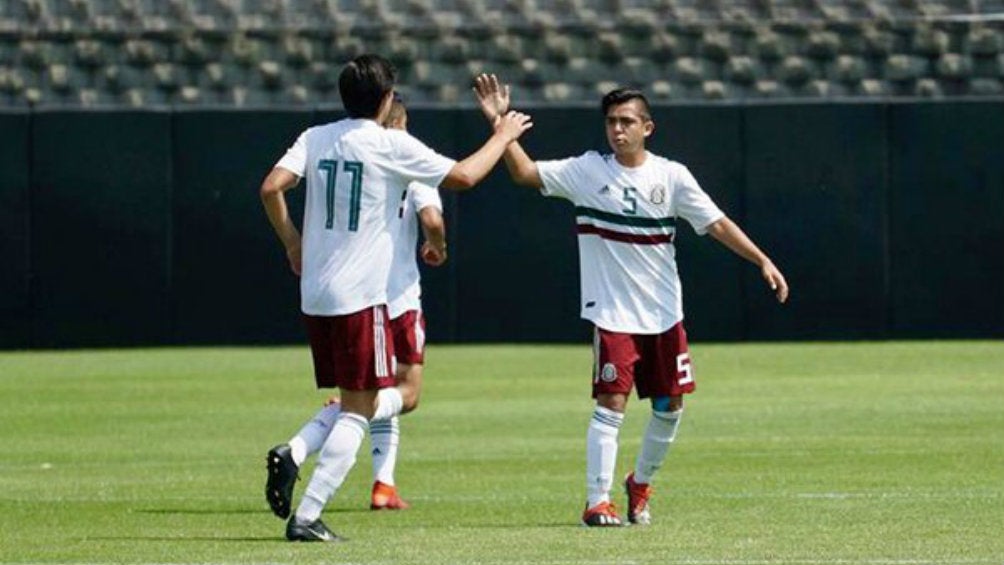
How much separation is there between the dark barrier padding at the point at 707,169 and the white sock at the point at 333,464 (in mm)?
14819

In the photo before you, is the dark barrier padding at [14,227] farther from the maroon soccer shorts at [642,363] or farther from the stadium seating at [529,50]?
the maroon soccer shorts at [642,363]

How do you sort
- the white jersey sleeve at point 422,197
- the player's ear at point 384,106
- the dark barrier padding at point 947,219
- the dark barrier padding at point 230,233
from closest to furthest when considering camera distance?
the player's ear at point 384,106, the white jersey sleeve at point 422,197, the dark barrier padding at point 947,219, the dark barrier padding at point 230,233

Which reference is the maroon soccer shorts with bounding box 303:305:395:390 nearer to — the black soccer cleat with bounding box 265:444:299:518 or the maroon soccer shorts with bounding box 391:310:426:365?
the black soccer cleat with bounding box 265:444:299:518

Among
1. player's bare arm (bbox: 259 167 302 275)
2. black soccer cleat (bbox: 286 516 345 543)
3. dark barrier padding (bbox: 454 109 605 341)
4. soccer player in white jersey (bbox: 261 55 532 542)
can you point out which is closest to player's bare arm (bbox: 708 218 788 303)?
soccer player in white jersey (bbox: 261 55 532 542)

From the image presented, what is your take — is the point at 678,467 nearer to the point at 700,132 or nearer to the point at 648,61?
the point at 700,132

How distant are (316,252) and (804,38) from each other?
16786mm

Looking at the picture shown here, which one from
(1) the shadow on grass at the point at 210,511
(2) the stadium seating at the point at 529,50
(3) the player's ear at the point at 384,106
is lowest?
(1) the shadow on grass at the point at 210,511

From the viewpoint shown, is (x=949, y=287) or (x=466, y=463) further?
(x=949, y=287)

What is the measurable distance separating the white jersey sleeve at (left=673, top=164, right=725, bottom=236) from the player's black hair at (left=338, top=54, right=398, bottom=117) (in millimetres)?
1563

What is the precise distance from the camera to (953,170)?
2533cm

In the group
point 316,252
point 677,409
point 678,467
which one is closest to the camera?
point 316,252

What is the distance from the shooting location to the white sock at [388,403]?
11594 millimetres

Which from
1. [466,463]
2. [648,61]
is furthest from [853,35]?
[466,463]

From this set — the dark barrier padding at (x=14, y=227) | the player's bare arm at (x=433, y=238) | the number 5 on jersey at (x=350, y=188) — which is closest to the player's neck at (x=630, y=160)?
the player's bare arm at (x=433, y=238)
